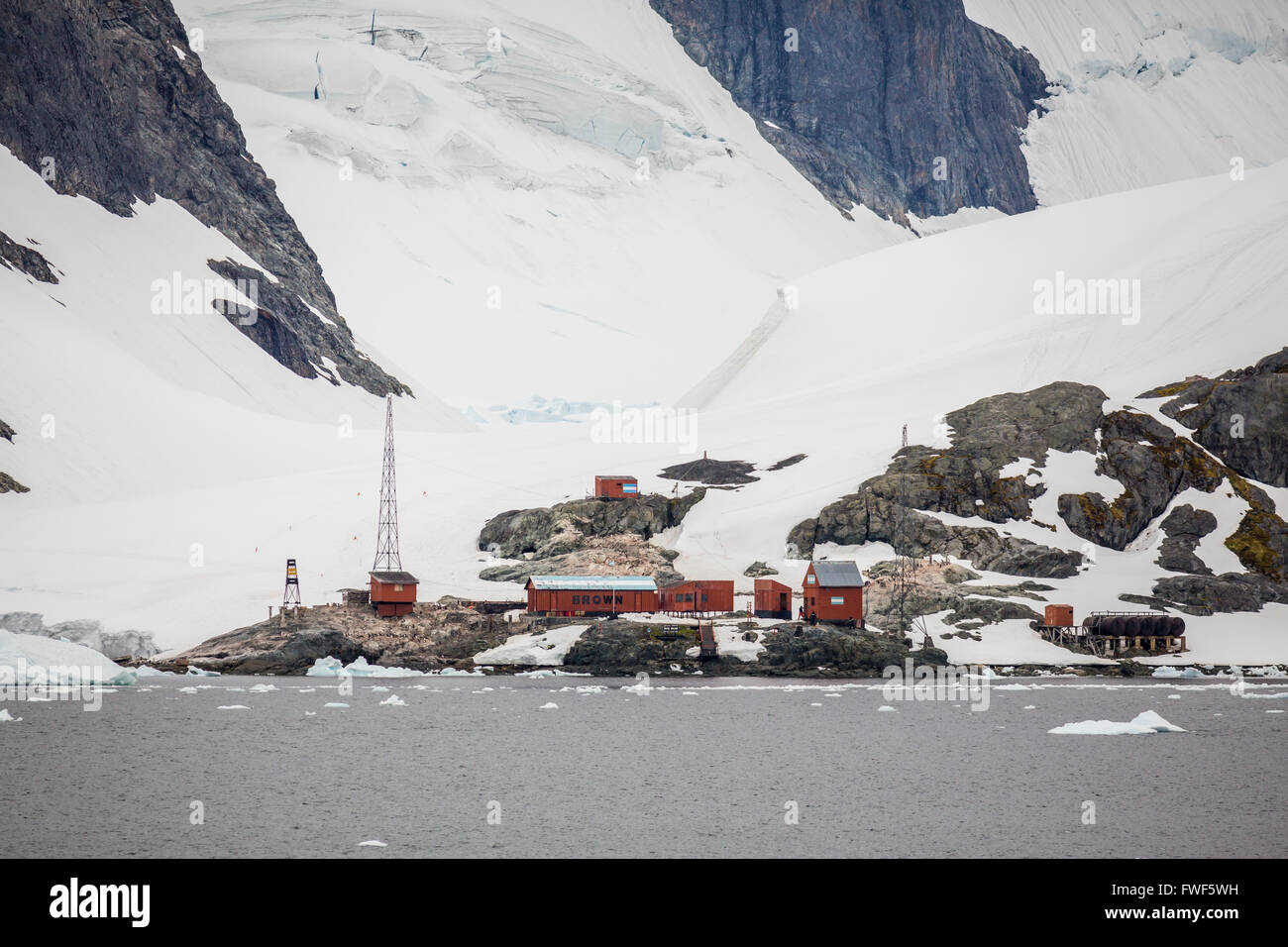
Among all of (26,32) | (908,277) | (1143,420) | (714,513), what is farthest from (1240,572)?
(26,32)

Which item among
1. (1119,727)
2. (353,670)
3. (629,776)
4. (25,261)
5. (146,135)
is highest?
(146,135)

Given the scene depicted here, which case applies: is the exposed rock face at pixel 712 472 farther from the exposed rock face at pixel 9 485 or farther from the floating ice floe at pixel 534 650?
the exposed rock face at pixel 9 485

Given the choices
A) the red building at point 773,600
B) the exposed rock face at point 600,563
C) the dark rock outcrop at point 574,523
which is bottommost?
the red building at point 773,600

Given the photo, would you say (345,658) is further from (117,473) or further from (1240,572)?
(1240,572)

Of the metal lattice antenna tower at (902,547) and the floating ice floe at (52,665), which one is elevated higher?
the metal lattice antenna tower at (902,547)

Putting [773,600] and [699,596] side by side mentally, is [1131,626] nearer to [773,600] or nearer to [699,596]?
[773,600]

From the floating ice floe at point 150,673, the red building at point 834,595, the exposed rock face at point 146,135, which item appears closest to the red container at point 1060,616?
the red building at point 834,595

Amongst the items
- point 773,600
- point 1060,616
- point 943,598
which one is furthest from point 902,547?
point 773,600
